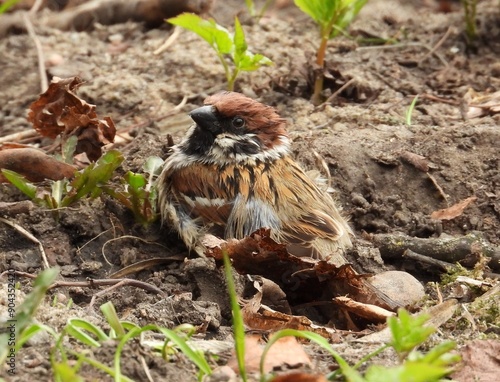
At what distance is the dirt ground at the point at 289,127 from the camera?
4121 millimetres

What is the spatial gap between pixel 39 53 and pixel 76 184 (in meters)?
2.56

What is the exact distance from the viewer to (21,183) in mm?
4586

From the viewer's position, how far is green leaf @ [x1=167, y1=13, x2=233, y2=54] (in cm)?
548

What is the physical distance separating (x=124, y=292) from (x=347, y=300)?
3.41ft

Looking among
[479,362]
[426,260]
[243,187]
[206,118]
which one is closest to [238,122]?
[206,118]

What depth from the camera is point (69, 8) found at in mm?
8320

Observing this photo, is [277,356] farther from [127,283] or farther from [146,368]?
[127,283]

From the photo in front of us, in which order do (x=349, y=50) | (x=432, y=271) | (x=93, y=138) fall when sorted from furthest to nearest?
(x=349, y=50) → (x=93, y=138) → (x=432, y=271)

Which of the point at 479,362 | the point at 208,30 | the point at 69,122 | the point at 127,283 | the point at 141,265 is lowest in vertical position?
the point at 141,265

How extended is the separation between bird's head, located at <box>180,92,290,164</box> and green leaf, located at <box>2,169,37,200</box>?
0.89 m

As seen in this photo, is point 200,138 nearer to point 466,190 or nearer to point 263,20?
point 466,190

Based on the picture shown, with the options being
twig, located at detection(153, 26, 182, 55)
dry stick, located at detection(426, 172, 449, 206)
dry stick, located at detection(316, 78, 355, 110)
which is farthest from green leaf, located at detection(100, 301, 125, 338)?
twig, located at detection(153, 26, 182, 55)

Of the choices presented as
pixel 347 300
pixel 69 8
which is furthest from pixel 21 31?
pixel 347 300

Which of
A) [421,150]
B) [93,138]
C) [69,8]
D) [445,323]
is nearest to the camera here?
[445,323]
